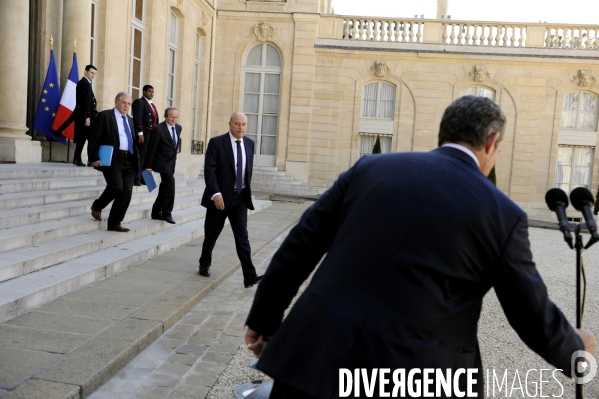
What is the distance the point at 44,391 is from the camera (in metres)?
3.22

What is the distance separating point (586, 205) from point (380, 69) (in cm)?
2049

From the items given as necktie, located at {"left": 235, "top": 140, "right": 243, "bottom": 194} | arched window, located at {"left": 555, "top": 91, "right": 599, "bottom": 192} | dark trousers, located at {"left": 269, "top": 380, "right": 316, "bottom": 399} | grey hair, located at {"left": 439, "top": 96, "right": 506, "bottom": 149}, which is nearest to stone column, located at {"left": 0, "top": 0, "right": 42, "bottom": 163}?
necktie, located at {"left": 235, "top": 140, "right": 243, "bottom": 194}

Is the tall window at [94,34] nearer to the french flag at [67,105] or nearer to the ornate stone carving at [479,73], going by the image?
the french flag at [67,105]

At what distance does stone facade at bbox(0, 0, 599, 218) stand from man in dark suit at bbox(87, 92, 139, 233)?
13.7 meters

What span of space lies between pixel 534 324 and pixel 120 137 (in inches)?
253

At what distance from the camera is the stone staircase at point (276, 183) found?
2116 centimetres

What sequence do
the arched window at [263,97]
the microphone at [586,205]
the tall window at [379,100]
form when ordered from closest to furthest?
the microphone at [586,205] < the arched window at [263,97] < the tall window at [379,100]

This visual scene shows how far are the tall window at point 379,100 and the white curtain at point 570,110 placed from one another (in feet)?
20.4

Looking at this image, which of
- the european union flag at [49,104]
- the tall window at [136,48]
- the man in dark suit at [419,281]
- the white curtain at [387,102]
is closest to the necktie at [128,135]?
the european union flag at [49,104]

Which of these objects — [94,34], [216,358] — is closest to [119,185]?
[216,358]

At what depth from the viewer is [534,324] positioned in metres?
1.69

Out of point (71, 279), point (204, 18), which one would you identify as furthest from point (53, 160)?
point (204, 18)

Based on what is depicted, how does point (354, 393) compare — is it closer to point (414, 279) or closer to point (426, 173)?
point (414, 279)

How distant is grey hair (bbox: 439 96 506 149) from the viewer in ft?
5.87
